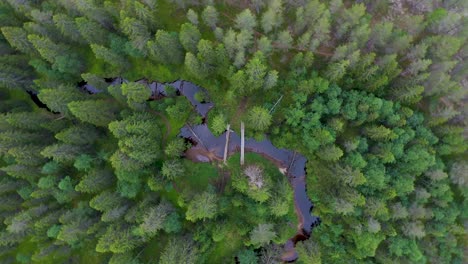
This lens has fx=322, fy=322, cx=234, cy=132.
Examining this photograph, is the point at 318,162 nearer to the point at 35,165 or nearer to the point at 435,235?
the point at 435,235

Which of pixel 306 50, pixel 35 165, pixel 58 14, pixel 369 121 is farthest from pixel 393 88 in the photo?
pixel 35 165

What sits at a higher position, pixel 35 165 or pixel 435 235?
pixel 435 235

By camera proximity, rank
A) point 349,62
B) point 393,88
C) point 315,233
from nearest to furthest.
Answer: point 349,62 → point 393,88 → point 315,233

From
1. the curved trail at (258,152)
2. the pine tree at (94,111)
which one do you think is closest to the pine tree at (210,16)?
the curved trail at (258,152)

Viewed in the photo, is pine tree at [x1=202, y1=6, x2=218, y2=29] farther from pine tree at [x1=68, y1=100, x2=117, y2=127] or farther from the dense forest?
pine tree at [x1=68, y1=100, x2=117, y2=127]

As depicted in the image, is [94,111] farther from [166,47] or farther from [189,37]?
[189,37]

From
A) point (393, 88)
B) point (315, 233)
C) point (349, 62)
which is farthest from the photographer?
point (315, 233)

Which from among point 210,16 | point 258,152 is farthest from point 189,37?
point 258,152

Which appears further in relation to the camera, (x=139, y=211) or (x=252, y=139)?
(x=252, y=139)
